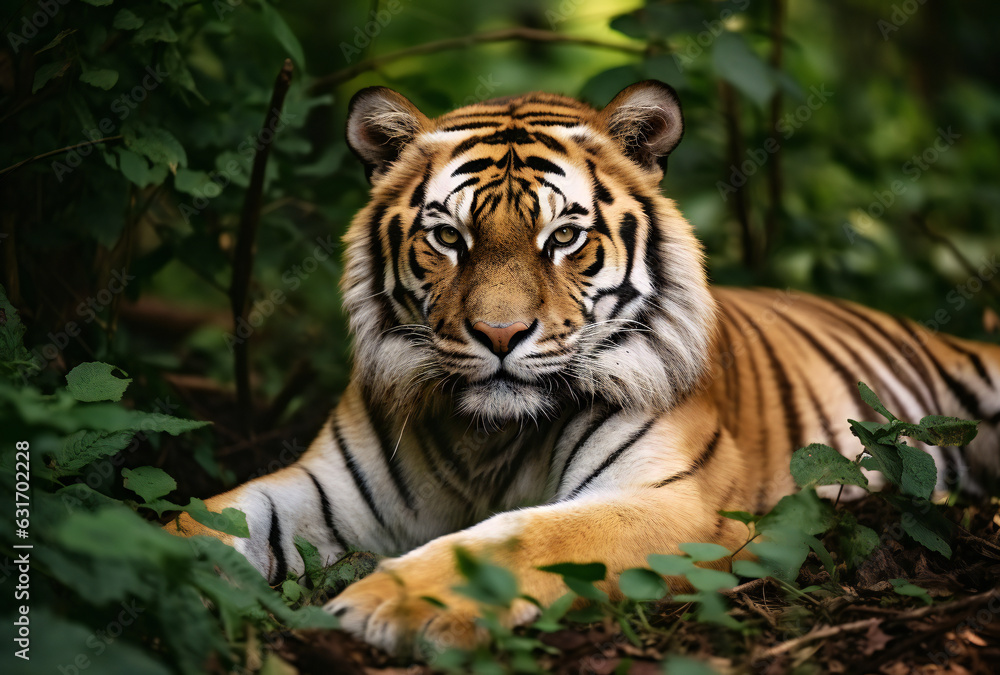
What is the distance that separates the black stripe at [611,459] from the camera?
6.22ft

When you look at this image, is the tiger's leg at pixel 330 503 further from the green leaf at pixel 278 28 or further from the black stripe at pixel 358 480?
the green leaf at pixel 278 28

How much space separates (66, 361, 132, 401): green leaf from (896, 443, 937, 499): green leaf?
1682 millimetres

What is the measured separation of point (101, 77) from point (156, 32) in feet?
0.65

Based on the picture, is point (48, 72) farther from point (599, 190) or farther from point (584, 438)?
point (584, 438)

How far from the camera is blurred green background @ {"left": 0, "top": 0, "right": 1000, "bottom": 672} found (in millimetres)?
2137

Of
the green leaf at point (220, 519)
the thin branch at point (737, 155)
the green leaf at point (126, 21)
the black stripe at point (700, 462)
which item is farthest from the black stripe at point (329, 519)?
the thin branch at point (737, 155)

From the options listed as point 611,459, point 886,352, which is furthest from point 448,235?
point 886,352

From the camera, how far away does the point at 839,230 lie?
4.03 meters

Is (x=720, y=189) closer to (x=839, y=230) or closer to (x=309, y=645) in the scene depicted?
(x=839, y=230)

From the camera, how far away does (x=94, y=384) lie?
159cm

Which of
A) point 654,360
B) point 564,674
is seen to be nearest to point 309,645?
point 564,674

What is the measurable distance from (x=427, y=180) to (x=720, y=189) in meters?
2.32

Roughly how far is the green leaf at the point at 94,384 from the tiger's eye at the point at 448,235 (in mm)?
805

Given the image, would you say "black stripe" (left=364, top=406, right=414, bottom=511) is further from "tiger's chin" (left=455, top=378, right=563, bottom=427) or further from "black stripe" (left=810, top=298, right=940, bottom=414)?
"black stripe" (left=810, top=298, right=940, bottom=414)
